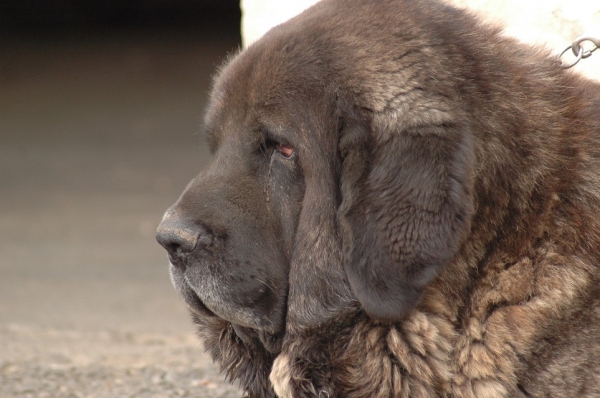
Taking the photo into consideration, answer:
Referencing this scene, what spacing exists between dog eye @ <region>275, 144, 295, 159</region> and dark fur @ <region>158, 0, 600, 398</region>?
3 cm

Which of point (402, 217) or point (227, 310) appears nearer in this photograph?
point (402, 217)

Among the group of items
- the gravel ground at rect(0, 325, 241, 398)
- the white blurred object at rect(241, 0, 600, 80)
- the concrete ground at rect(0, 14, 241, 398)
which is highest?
the white blurred object at rect(241, 0, 600, 80)

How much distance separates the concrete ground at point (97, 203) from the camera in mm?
4746

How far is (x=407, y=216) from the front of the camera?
2650 mm

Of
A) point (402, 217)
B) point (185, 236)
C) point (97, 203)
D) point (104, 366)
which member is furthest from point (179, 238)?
point (97, 203)

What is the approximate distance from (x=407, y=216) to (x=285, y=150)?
0.54 m

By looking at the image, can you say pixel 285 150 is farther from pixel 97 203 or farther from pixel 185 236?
pixel 97 203

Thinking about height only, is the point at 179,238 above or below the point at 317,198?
below

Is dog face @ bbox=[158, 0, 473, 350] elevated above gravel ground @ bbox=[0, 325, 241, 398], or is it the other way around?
dog face @ bbox=[158, 0, 473, 350]

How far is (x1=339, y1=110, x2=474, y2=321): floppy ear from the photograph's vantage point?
2633 millimetres

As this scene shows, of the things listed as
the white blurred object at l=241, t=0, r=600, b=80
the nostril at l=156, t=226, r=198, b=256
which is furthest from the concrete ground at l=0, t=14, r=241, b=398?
the white blurred object at l=241, t=0, r=600, b=80

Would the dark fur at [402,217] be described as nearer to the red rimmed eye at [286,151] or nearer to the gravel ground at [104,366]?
the red rimmed eye at [286,151]

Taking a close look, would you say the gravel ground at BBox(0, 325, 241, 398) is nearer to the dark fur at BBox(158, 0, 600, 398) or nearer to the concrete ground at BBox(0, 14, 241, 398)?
the concrete ground at BBox(0, 14, 241, 398)

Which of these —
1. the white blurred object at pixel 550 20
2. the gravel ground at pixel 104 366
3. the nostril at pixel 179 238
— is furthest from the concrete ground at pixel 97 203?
the white blurred object at pixel 550 20
